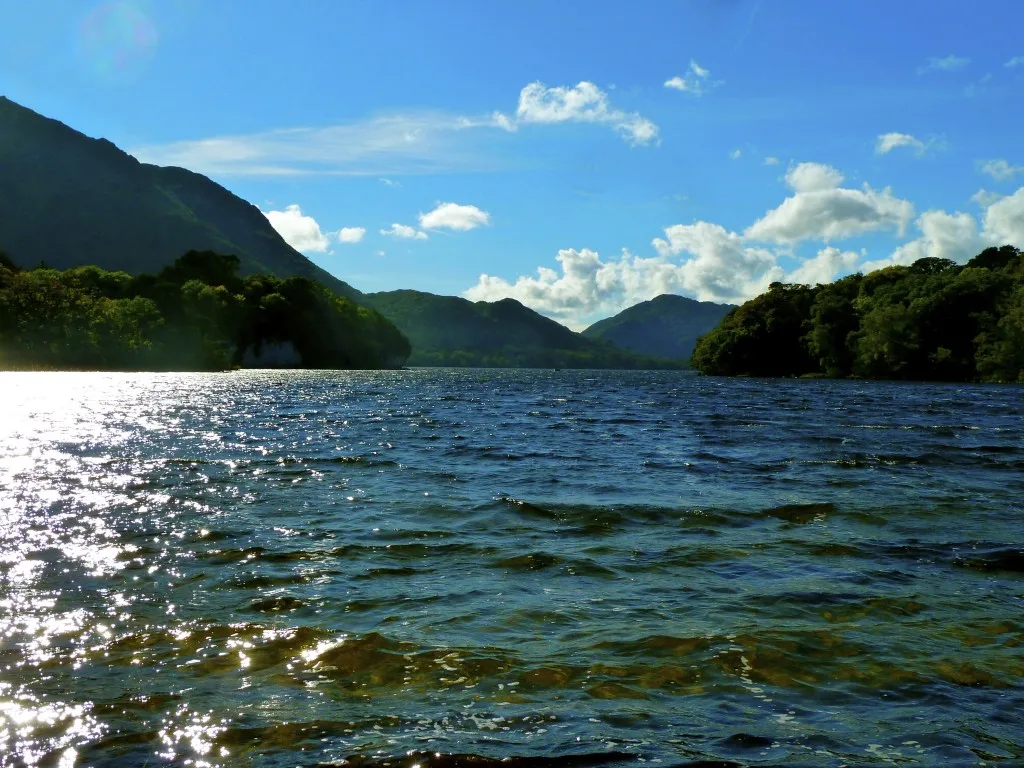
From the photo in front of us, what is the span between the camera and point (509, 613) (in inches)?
399

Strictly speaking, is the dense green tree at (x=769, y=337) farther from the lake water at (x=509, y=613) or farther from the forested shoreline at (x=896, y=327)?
the lake water at (x=509, y=613)

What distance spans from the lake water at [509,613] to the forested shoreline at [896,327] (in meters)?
104

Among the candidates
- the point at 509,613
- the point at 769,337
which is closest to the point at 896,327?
the point at 769,337

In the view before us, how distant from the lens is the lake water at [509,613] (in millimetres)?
6742

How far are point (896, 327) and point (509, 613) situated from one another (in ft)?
428

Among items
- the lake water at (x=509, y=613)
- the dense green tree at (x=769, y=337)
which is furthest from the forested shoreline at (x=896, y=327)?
the lake water at (x=509, y=613)

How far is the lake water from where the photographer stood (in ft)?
22.1

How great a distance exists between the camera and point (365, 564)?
41.4ft

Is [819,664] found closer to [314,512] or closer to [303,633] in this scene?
[303,633]

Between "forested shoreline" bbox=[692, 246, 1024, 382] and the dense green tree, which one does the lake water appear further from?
the dense green tree

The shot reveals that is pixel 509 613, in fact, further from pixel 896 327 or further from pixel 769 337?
pixel 769 337

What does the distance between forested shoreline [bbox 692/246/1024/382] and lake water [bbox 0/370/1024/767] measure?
104m

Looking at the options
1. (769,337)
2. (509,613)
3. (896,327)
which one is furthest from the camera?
(769,337)

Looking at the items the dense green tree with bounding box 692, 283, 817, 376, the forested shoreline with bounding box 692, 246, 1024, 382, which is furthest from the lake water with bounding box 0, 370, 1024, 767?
the dense green tree with bounding box 692, 283, 817, 376
